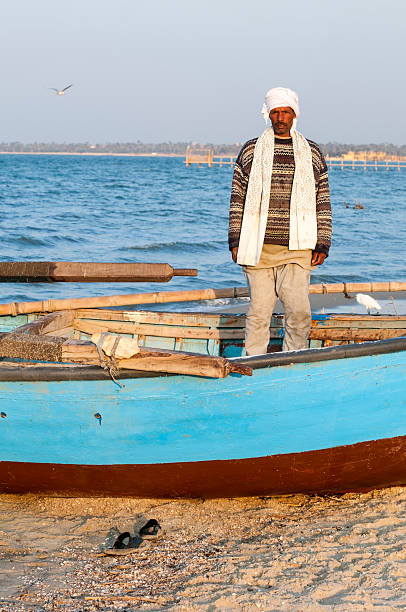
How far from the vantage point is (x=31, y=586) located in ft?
11.6

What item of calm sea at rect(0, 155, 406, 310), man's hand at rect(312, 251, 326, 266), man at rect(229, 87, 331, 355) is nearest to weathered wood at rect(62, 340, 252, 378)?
man at rect(229, 87, 331, 355)

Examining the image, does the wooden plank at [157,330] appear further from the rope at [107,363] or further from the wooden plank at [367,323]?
the rope at [107,363]

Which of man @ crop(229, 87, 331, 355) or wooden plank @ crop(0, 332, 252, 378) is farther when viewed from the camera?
man @ crop(229, 87, 331, 355)

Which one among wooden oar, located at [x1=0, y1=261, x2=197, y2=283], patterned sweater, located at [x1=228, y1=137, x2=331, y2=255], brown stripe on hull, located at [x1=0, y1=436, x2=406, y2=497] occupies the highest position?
patterned sweater, located at [x1=228, y1=137, x2=331, y2=255]

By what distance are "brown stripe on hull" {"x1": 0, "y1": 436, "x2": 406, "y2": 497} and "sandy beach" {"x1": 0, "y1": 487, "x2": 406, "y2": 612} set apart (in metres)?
0.08

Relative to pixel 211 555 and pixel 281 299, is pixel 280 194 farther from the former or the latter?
pixel 211 555

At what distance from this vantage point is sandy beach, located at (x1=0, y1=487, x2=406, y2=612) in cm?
336

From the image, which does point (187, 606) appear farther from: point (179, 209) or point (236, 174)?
point (179, 209)

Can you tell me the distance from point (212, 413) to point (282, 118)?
1.75m

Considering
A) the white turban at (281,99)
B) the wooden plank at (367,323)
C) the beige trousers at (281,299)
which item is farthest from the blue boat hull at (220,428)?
the wooden plank at (367,323)

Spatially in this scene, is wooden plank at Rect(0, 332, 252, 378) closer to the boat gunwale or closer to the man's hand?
the boat gunwale

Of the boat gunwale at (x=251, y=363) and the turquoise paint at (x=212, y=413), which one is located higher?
the boat gunwale at (x=251, y=363)

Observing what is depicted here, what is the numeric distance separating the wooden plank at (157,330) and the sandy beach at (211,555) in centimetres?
157

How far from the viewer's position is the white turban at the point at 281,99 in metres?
4.26
